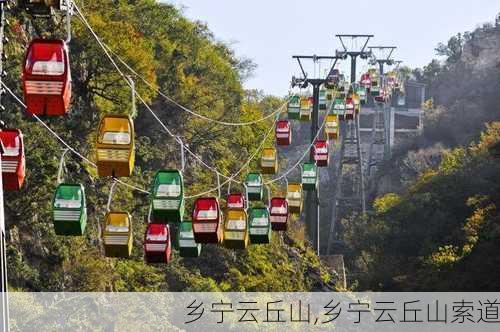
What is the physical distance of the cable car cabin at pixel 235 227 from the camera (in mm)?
20078

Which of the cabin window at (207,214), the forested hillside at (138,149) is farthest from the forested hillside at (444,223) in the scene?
the cabin window at (207,214)

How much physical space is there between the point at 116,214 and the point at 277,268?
749 inches

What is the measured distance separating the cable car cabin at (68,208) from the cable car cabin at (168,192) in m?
1.32

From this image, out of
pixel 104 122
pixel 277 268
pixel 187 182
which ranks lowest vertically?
pixel 277 268

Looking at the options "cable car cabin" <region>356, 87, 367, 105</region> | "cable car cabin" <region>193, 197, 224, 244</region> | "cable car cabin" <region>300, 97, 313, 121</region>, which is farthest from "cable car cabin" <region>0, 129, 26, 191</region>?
"cable car cabin" <region>356, 87, 367, 105</region>

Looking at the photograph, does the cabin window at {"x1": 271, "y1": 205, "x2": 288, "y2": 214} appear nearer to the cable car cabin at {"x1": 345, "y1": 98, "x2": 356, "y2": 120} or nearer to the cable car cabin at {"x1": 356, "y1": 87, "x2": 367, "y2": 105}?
the cable car cabin at {"x1": 345, "y1": 98, "x2": 356, "y2": 120}

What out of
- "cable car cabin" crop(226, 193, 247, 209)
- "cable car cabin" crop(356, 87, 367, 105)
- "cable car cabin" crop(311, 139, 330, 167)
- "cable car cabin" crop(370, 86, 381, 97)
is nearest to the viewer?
"cable car cabin" crop(226, 193, 247, 209)

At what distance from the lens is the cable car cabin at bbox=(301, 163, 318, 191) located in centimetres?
2941

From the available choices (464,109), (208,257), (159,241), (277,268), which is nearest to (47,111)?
(159,241)

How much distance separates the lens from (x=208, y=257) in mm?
32938

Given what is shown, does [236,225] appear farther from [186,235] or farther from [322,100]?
[322,100]

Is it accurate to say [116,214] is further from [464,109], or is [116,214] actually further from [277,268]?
[464,109]

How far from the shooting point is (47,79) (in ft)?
36.7

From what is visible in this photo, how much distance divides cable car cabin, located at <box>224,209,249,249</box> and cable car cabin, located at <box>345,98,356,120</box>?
55.5ft
